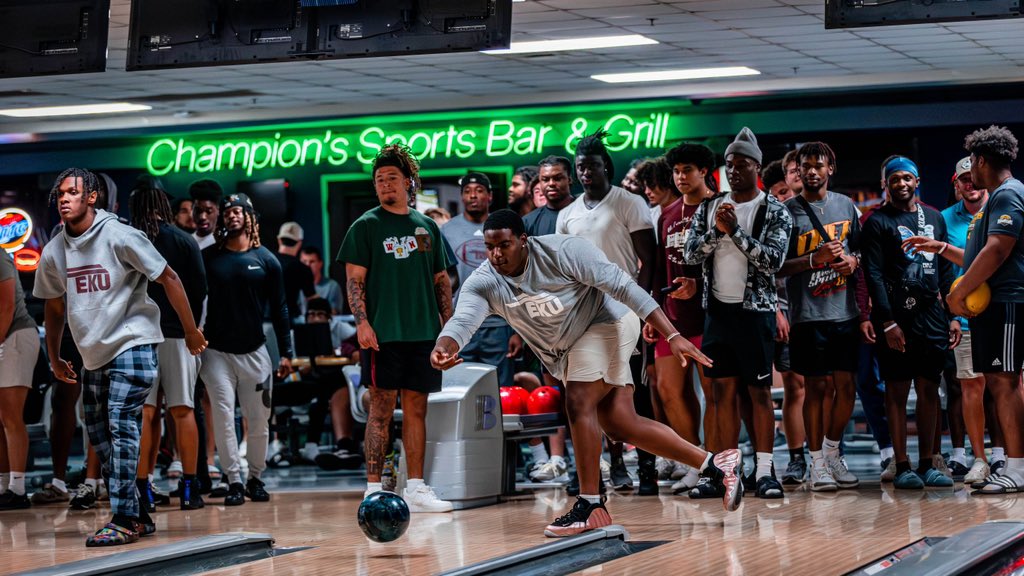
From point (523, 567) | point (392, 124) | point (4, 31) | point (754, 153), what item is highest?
point (392, 124)

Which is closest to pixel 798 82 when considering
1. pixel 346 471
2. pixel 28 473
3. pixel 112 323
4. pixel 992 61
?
pixel 992 61

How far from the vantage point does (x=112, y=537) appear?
532cm

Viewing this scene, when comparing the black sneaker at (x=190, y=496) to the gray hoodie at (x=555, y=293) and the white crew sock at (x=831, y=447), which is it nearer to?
the gray hoodie at (x=555, y=293)

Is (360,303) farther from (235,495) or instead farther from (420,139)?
(420,139)

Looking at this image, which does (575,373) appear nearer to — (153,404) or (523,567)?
(523,567)

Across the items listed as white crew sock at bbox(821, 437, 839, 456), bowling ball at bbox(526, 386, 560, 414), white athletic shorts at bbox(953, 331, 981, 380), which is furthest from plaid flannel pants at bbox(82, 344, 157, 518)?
white athletic shorts at bbox(953, 331, 981, 380)

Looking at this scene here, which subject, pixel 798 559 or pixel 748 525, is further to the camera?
pixel 748 525

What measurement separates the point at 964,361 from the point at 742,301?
1.49 m

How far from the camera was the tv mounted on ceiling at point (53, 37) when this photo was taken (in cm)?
748

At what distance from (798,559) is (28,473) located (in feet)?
22.7

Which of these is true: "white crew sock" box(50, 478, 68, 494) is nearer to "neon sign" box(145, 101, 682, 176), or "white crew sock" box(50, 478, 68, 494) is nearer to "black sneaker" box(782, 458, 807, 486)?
"black sneaker" box(782, 458, 807, 486)

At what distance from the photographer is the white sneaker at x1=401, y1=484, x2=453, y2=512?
6.26 metres

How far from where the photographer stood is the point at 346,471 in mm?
9273

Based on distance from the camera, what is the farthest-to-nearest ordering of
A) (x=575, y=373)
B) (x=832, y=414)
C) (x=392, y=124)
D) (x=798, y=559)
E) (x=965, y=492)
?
(x=392, y=124), (x=832, y=414), (x=965, y=492), (x=575, y=373), (x=798, y=559)
